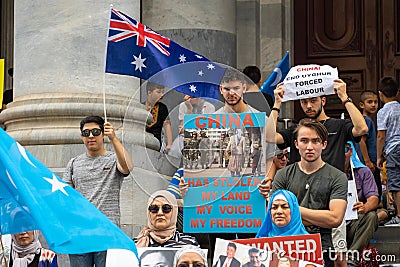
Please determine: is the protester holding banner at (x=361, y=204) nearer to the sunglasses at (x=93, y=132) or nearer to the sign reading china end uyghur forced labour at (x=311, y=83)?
the sign reading china end uyghur forced labour at (x=311, y=83)

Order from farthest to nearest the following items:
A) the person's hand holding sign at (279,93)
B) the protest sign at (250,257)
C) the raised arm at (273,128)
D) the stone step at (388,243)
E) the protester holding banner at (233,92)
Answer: the stone step at (388,243) < the person's hand holding sign at (279,93) < the protester holding banner at (233,92) < the raised arm at (273,128) < the protest sign at (250,257)

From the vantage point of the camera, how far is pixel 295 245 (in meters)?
7.88

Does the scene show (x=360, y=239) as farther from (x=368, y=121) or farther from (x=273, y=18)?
(x=273, y=18)

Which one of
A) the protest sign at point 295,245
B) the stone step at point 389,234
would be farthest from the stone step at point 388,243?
the protest sign at point 295,245

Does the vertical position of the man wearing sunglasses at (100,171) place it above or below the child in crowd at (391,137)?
below

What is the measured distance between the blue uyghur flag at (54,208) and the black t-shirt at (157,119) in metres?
2.47

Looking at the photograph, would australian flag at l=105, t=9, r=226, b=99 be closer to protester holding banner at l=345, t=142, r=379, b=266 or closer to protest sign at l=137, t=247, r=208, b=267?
protest sign at l=137, t=247, r=208, b=267

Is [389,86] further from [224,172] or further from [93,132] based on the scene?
[93,132]

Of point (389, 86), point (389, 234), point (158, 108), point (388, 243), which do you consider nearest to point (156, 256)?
point (158, 108)

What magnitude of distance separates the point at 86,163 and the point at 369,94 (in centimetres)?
384

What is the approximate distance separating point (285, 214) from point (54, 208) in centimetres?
205

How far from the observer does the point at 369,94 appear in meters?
11.9

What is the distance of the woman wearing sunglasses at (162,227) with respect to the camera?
332 inches

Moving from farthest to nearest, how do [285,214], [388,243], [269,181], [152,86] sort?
[388,243] → [152,86] → [269,181] → [285,214]
